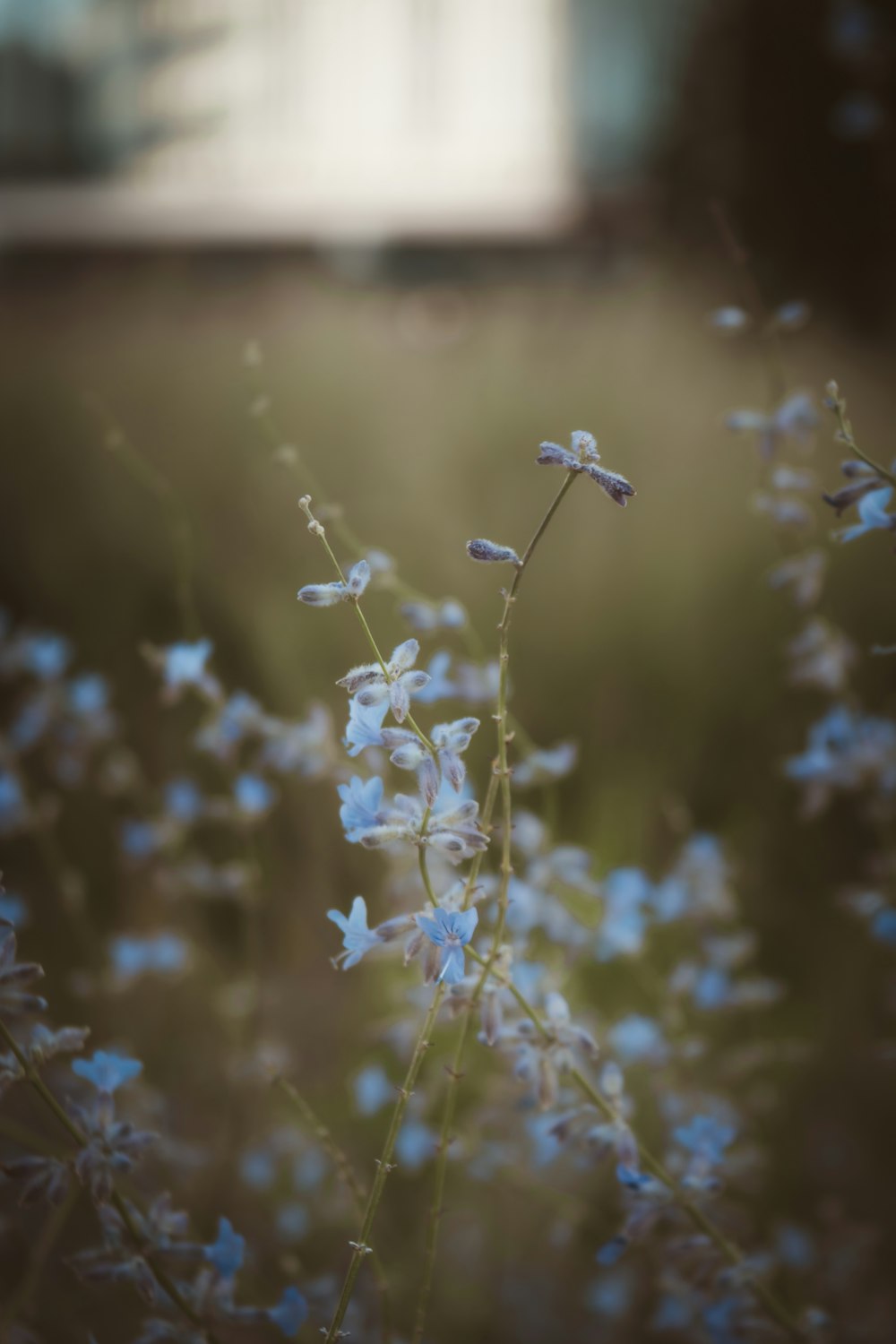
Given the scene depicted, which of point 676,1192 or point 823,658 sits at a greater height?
point 823,658

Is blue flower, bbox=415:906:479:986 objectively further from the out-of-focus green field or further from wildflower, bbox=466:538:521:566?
the out-of-focus green field

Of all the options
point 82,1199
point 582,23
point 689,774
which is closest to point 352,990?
point 82,1199

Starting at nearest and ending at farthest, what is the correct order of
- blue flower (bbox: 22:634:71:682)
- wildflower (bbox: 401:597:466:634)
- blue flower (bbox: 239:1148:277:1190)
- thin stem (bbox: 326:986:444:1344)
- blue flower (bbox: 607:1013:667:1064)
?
thin stem (bbox: 326:986:444:1344) < wildflower (bbox: 401:597:466:634) < blue flower (bbox: 607:1013:667:1064) < blue flower (bbox: 22:634:71:682) < blue flower (bbox: 239:1148:277:1190)

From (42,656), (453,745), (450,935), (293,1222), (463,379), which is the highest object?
(463,379)

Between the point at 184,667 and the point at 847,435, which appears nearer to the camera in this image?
the point at 847,435

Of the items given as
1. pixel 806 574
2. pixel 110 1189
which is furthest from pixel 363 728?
pixel 806 574

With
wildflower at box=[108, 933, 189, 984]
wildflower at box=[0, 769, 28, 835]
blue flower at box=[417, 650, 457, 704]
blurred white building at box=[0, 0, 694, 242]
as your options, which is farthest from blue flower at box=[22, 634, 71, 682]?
blurred white building at box=[0, 0, 694, 242]

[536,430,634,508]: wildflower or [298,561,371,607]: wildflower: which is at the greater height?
[536,430,634,508]: wildflower

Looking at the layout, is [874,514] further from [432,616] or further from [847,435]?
[432,616]
